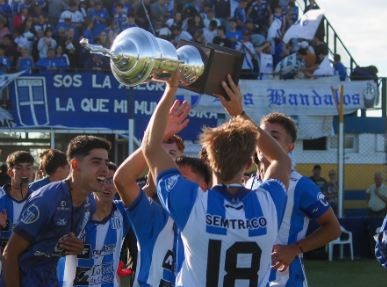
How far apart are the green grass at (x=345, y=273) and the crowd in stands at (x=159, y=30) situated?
13.5 feet

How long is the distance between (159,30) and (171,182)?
53.1 feet

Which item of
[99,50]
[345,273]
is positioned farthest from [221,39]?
[99,50]

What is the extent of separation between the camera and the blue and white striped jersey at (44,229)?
5.37 m

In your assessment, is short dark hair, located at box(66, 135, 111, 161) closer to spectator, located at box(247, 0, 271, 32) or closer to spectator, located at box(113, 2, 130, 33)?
spectator, located at box(113, 2, 130, 33)

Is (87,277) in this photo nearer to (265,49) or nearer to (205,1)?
(265,49)

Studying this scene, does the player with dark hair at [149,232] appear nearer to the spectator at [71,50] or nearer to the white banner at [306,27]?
the spectator at [71,50]

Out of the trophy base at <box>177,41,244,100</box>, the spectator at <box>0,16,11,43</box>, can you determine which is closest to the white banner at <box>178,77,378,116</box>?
the spectator at <box>0,16,11,43</box>

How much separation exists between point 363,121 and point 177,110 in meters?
14.2

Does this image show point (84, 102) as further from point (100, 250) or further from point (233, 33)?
point (100, 250)

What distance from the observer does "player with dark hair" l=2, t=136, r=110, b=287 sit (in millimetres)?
5348

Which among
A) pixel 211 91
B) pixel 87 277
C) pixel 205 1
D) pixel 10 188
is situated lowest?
pixel 87 277

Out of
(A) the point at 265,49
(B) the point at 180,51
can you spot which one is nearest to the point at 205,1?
(A) the point at 265,49

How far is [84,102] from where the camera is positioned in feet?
53.4

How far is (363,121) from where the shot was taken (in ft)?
59.9
